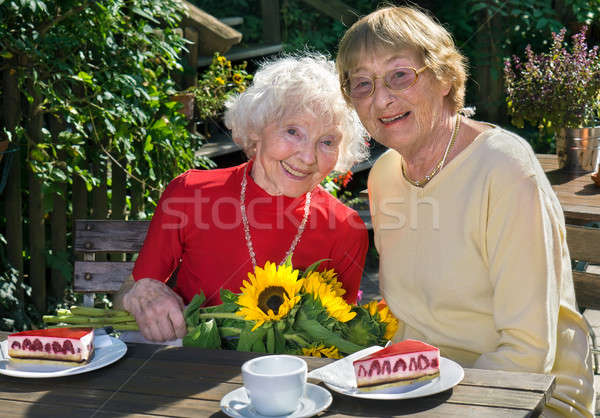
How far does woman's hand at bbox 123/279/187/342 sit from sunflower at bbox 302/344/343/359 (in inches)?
17.2

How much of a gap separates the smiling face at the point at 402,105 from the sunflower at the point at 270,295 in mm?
554

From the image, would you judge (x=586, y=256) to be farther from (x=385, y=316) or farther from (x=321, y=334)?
(x=321, y=334)

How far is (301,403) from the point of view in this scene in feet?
5.04

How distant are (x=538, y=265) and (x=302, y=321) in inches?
23.8

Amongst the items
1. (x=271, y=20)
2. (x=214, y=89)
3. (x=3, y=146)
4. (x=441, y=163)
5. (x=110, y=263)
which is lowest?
(x=110, y=263)

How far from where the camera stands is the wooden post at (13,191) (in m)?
3.62

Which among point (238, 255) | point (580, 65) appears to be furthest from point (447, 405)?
point (580, 65)

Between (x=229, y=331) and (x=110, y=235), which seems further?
(x=110, y=235)

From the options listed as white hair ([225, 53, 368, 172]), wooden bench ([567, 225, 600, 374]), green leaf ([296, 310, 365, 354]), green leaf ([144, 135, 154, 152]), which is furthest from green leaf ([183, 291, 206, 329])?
green leaf ([144, 135, 154, 152])

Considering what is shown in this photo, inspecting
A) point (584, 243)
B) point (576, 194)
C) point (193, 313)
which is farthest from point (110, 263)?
point (576, 194)

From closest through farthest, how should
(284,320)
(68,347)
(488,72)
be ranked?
(68,347) → (284,320) → (488,72)

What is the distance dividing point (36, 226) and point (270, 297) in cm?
230

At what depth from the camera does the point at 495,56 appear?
702 cm

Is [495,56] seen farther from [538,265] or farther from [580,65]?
[538,265]
